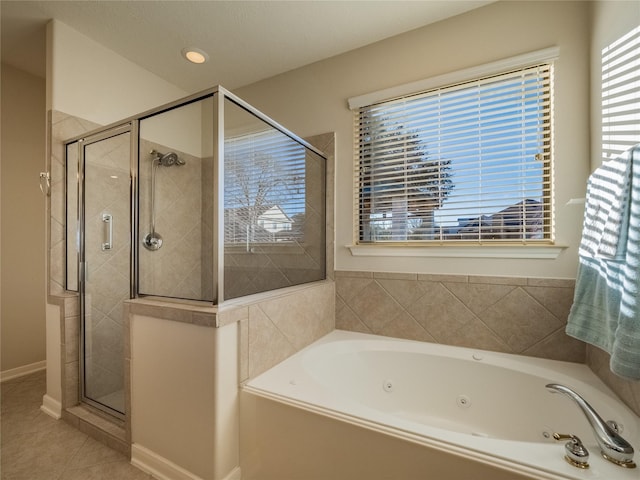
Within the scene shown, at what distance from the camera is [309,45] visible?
6.83 feet

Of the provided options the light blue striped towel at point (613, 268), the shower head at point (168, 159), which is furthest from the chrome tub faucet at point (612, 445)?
the shower head at point (168, 159)

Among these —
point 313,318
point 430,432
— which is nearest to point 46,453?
point 313,318

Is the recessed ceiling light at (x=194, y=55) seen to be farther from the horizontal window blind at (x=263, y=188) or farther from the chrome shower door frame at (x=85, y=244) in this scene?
the horizontal window blind at (x=263, y=188)

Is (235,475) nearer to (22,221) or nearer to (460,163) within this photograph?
(460,163)

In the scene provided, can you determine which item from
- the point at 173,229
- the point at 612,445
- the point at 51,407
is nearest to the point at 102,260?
the point at 173,229

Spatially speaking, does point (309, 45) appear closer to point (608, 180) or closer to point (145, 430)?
point (608, 180)

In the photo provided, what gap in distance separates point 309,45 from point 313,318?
1.96m

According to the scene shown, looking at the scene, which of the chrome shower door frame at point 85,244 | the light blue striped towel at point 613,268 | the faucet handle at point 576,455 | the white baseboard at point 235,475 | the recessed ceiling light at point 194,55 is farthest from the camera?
the recessed ceiling light at point 194,55

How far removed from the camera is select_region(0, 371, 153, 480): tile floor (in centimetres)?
136

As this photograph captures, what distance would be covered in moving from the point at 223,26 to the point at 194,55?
0.44m

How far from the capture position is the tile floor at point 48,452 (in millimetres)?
1355

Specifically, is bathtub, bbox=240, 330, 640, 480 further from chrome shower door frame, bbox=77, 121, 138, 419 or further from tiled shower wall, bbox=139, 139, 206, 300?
chrome shower door frame, bbox=77, 121, 138, 419

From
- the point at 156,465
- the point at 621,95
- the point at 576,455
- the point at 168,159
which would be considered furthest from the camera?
the point at 168,159

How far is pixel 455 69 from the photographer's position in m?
1.82
